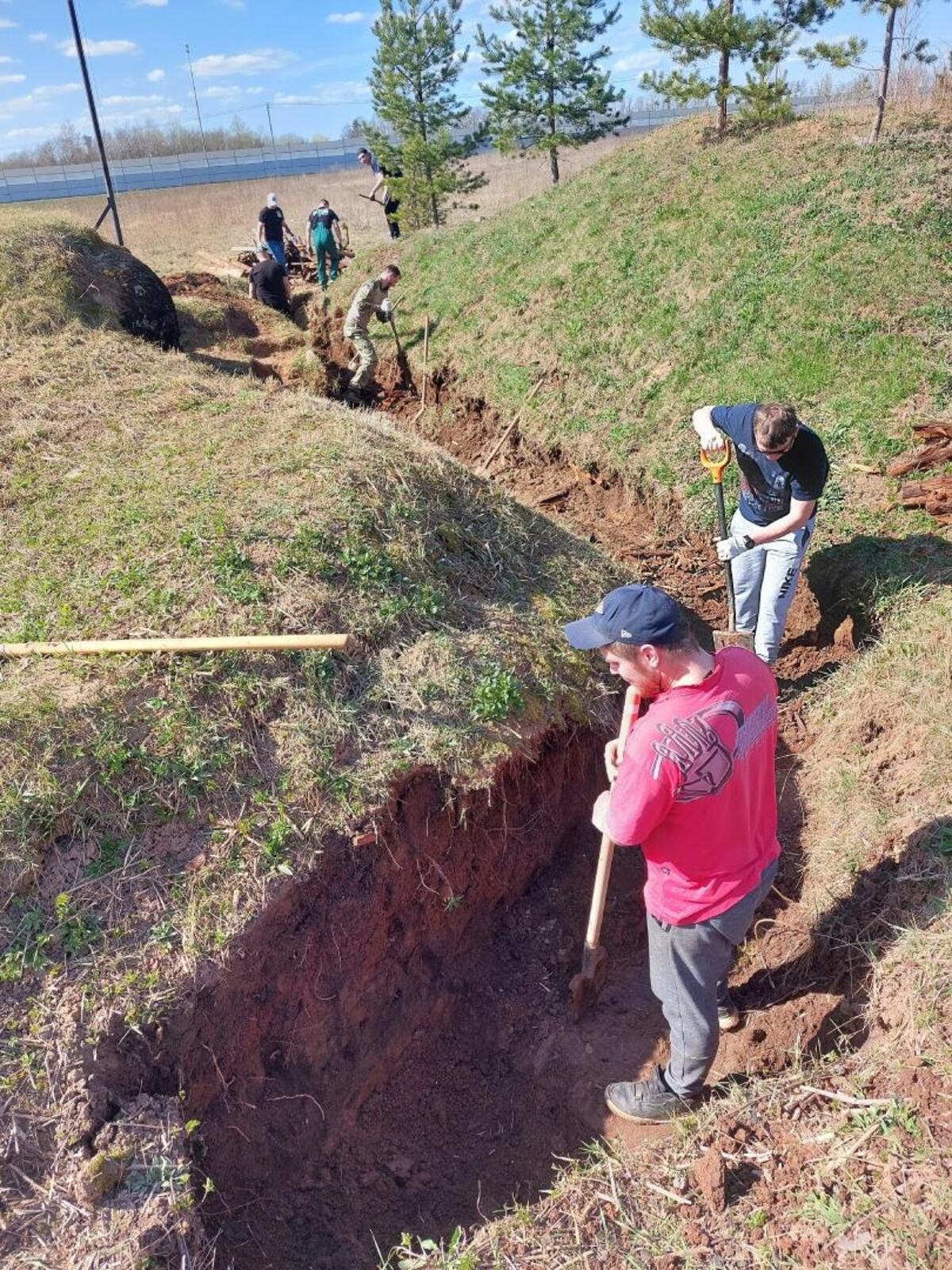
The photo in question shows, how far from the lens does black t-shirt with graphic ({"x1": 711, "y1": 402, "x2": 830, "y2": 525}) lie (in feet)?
16.7

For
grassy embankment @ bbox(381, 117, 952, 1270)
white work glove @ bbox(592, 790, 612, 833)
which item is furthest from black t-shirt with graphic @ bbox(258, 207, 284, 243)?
white work glove @ bbox(592, 790, 612, 833)

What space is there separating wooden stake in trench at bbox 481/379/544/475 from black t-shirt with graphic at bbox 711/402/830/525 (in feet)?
14.8

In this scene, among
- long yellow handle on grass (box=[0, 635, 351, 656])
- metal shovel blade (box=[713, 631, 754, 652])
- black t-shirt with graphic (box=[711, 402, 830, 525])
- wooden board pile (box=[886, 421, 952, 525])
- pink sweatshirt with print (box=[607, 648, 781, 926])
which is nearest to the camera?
pink sweatshirt with print (box=[607, 648, 781, 926])

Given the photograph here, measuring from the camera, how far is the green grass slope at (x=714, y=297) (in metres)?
8.33

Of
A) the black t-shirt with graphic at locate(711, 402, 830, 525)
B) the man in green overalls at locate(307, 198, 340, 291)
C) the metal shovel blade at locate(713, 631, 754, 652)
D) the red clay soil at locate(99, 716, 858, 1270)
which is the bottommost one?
the red clay soil at locate(99, 716, 858, 1270)

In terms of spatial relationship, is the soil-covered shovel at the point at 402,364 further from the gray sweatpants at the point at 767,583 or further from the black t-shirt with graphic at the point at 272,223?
the gray sweatpants at the point at 767,583

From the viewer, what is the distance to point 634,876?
5.04m

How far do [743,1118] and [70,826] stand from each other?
3.18 meters

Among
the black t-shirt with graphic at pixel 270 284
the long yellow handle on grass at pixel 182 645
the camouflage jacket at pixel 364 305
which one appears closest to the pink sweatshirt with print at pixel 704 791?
the long yellow handle on grass at pixel 182 645

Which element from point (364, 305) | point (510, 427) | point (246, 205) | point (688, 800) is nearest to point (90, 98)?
point (364, 305)

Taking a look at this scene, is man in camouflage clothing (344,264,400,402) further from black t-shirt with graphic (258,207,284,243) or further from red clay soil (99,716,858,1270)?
red clay soil (99,716,858,1270)

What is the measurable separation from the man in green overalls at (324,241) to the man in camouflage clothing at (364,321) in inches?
162

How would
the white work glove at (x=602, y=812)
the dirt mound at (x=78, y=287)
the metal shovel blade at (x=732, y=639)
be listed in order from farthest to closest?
1. the dirt mound at (x=78, y=287)
2. the metal shovel blade at (x=732, y=639)
3. the white work glove at (x=602, y=812)

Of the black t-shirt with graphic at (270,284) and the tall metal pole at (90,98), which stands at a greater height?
the tall metal pole at (90,98)
